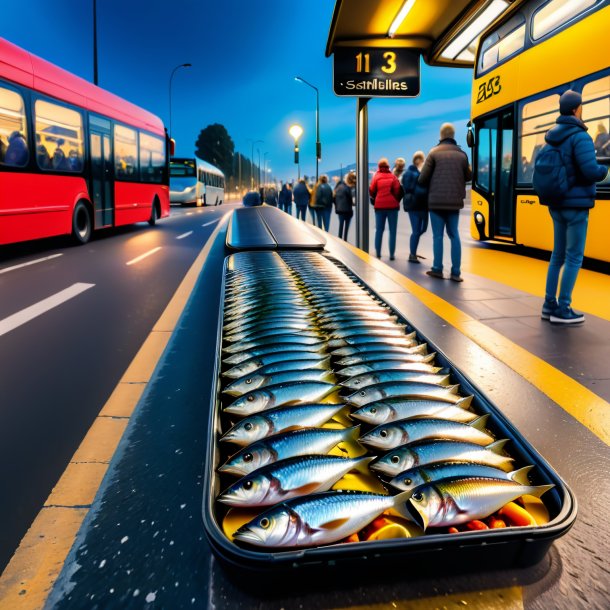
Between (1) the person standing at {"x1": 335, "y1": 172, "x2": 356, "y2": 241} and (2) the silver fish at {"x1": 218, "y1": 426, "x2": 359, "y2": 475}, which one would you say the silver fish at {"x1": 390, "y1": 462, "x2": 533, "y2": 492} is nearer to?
(2) the silver fish at {"x1": 218, "y1": 426, "x2": 359, "y2": 475}

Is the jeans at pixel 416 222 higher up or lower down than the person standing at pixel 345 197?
lower down

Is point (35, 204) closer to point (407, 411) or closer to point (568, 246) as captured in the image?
point (568, 246)

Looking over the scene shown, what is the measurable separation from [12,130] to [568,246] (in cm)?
910

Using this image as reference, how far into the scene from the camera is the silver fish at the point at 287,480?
1.45 m

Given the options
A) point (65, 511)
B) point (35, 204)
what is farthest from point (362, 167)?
point (65, 511)

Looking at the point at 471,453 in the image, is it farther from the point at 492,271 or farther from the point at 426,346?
the point at 492,271

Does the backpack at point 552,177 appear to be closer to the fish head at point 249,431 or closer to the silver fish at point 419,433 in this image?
the silver fish at point 419,433

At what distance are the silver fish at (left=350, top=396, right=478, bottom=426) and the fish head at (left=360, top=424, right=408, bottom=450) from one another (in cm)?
11

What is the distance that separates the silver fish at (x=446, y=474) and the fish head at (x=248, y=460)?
0.39m

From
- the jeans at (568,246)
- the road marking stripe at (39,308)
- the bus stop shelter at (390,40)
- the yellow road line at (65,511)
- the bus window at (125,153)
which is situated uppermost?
the bus stop shelter at (390,40)

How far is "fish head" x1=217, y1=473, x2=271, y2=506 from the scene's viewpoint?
1440 mm

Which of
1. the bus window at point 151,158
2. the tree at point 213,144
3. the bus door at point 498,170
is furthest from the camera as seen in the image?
the tree at point 213,144

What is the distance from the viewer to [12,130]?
30.1 feet

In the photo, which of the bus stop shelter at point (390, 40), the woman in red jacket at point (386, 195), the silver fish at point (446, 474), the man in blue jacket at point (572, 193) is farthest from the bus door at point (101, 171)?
the silver fish at point (446, 474)
